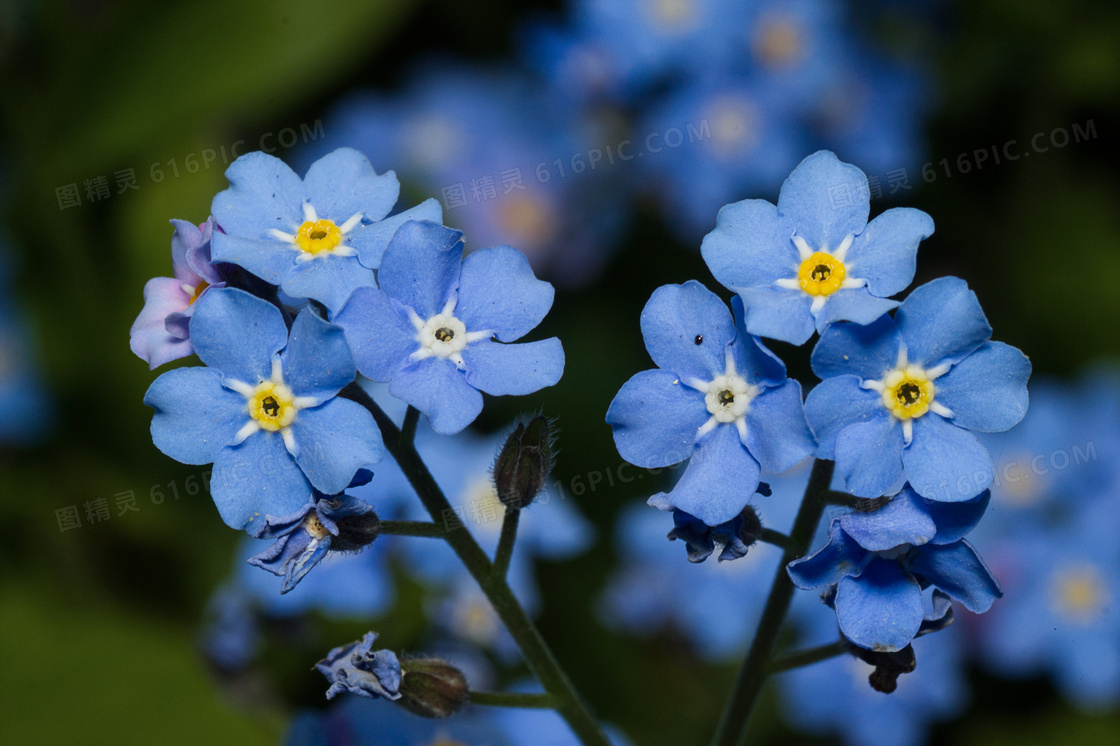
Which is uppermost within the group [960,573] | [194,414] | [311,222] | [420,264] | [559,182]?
[559,182]

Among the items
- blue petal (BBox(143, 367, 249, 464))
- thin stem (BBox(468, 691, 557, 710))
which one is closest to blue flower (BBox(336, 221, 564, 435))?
blue petal (BBox(143, 367, 249, 464))

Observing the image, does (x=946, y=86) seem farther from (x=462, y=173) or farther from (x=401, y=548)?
(x=401, y=548)

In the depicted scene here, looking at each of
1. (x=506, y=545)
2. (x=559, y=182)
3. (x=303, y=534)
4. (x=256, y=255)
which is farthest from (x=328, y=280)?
(x=559, y=182)

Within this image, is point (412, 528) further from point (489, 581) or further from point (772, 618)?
point (772, 618)

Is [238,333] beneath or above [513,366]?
above

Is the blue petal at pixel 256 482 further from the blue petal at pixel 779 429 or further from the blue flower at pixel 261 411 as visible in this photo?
the blue petal at pixel 779 429

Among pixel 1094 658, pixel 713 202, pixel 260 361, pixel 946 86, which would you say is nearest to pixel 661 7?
pixel 713 202

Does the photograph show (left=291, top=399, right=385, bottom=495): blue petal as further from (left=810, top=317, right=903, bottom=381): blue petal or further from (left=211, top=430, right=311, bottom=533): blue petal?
(left=810, top=317, right=903, bottom=381): blue petal

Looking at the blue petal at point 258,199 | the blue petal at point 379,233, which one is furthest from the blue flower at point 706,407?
the blue petal at point 258,199
